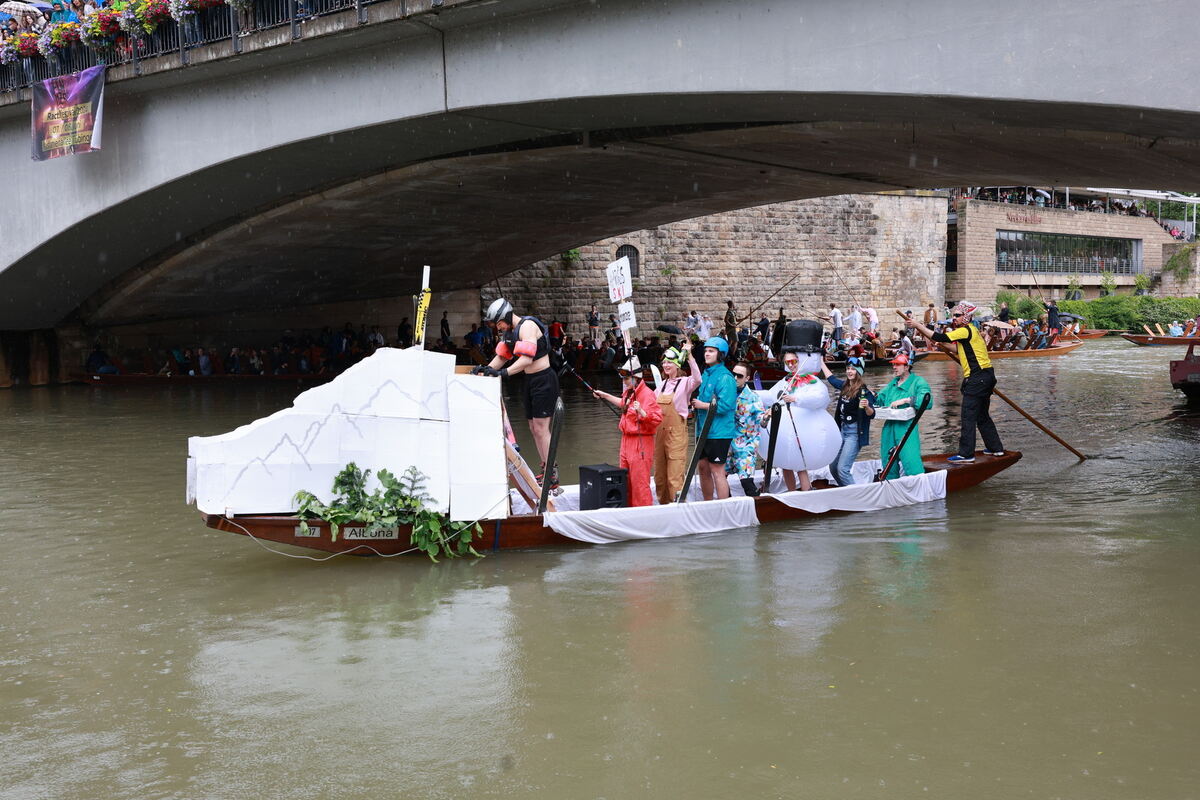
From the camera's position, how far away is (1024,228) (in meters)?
49.1

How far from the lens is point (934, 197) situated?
41.8m

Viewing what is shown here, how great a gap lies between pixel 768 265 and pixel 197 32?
952 inches

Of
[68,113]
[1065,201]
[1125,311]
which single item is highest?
[1065,201]

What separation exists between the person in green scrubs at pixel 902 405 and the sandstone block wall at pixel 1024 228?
35.9m

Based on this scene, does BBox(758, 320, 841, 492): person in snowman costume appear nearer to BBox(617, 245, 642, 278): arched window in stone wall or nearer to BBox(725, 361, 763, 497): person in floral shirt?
BBox(725, 361, 763, 497): person in floral shirt

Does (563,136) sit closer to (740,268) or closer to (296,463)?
(296,463)

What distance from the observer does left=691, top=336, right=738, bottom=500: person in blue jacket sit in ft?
31.4

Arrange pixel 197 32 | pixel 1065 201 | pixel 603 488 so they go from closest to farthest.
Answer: pixel 603 488
pixel 197 32
pixel 1065 201

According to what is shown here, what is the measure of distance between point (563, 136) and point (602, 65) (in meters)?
4.66

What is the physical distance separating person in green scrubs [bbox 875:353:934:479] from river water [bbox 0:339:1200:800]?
492 mm

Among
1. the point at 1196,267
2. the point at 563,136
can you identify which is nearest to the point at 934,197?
the point at 1196,267

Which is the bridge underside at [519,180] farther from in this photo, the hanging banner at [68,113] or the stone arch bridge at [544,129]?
the hanging banner at [68,113]

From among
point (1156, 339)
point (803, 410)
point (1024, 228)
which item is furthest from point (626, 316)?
point (1024, 228)

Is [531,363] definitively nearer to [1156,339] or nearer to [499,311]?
[499,311]
